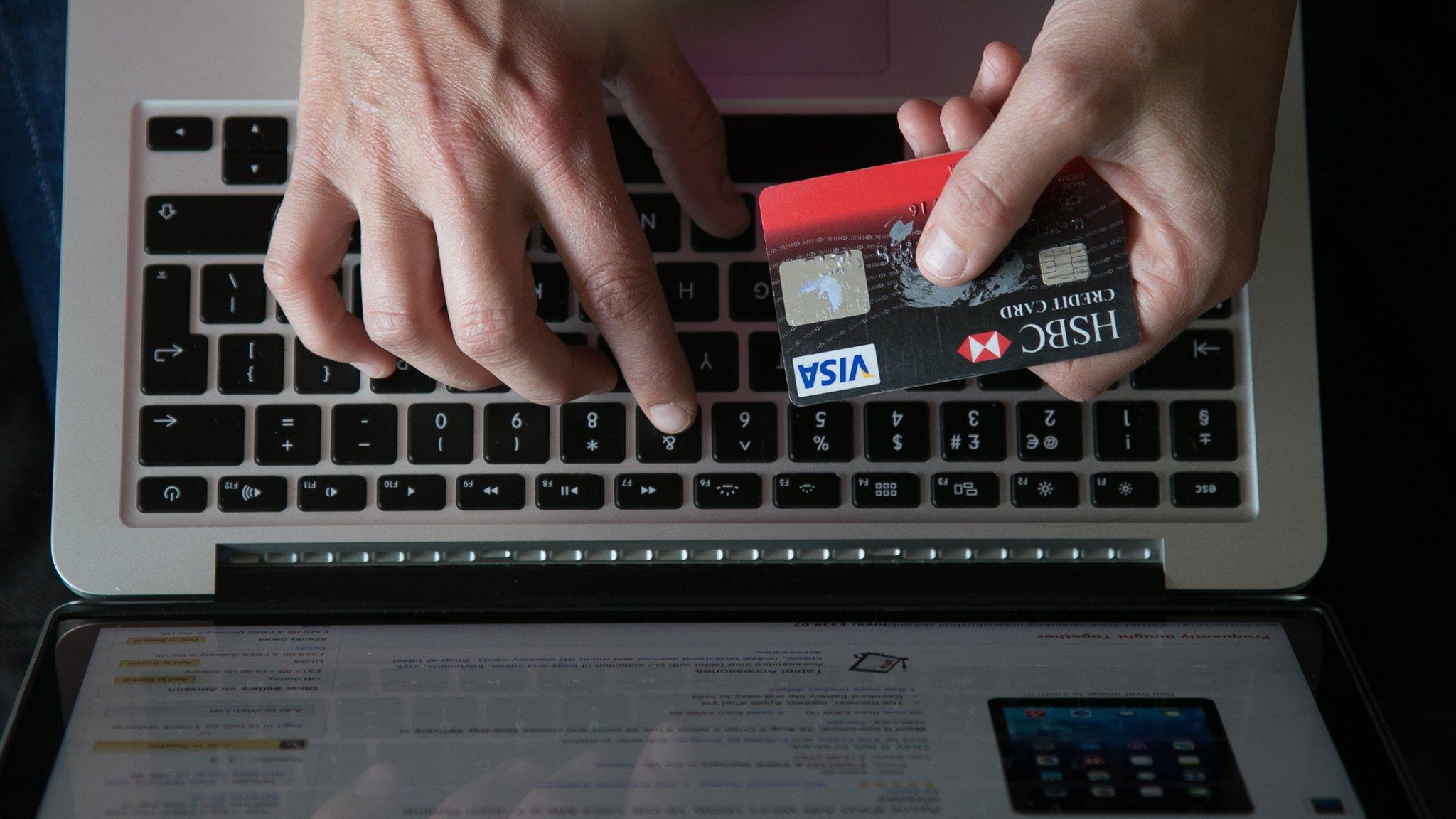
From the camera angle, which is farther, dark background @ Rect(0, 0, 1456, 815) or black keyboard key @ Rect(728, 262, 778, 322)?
dark background @ Rect(0, 0, 1456, 815)

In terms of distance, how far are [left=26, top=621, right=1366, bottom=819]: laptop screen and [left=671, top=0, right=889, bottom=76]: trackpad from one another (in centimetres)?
33

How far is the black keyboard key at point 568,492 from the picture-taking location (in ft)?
1.87

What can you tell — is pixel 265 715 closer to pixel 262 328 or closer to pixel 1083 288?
pixel 262 328

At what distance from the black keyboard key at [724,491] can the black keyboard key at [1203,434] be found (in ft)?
0.81

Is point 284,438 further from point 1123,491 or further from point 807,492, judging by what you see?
point 1123,491

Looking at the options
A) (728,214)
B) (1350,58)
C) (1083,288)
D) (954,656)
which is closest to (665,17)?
(728,214)

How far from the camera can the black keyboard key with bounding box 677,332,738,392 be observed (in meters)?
0.58

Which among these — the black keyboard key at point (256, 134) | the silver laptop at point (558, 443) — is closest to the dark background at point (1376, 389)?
the silver laptop at point (558, 443)

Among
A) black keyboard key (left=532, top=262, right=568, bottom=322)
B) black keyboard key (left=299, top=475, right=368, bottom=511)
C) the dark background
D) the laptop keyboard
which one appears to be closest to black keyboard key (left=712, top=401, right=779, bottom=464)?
the laptop keyboard

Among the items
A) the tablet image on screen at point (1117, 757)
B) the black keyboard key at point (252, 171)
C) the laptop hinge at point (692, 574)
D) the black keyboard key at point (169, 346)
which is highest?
the black keyboard key at point (252, 171)

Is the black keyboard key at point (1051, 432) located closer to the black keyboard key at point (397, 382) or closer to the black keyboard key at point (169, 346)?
the black keyboard key at point (397, 382)

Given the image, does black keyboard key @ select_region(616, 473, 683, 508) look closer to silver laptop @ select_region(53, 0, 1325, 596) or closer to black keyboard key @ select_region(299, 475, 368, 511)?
silver laptop @ select_region(53, 0, 1325, 596)

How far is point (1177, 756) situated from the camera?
498mm

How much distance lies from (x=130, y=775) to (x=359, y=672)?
0.38 ft
